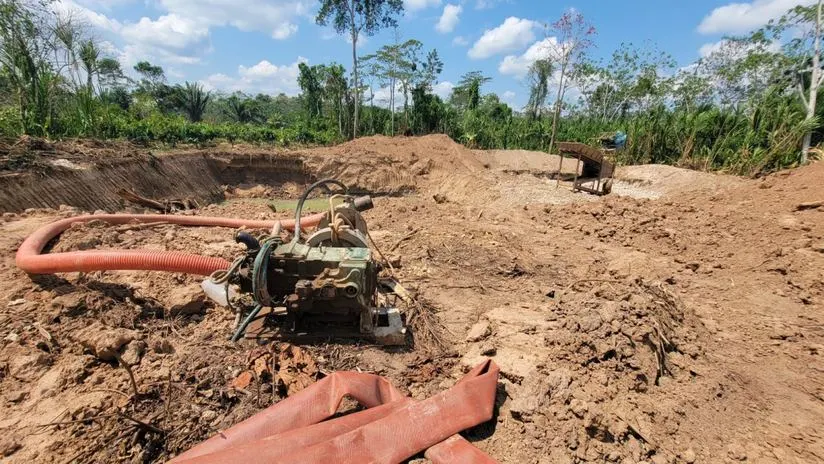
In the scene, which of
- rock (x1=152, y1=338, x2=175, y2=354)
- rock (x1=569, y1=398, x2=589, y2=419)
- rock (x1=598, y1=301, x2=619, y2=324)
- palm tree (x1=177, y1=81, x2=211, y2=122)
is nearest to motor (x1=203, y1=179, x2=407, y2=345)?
rock (x1=152, y1=338, x2=175, y2=354)

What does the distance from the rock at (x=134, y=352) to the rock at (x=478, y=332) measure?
9.31ft

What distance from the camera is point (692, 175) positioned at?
1222 centimetres

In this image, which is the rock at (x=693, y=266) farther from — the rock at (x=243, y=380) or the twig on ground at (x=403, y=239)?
the rock at (x=243, y=380)

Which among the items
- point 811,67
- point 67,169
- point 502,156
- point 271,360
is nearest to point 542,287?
point 271,360

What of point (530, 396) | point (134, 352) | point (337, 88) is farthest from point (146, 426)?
point (337, 88)

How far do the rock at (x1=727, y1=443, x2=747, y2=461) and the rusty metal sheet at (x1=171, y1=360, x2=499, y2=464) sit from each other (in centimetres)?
150

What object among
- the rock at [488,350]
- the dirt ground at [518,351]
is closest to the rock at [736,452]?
the dirt ground at [518,351]

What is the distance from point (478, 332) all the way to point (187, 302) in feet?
9.54

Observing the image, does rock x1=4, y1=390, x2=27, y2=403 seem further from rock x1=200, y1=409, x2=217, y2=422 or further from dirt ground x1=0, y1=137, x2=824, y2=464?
rock x1=200, y1=409, x2=217, y2=422

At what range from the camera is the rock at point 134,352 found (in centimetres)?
292

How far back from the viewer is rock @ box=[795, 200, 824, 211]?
7204 millimetres

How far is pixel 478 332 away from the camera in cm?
384

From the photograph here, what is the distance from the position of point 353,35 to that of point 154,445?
2178cm

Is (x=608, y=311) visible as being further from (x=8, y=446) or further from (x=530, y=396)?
(x=8, y=446)
